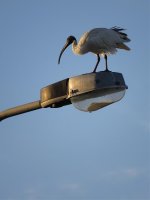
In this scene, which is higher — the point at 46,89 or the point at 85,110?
the point at 46,89

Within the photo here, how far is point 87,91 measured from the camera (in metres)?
4.60

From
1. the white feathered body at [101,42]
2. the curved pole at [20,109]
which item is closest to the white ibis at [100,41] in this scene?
the white feathered body at [101,42]

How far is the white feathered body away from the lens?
8438 millimetres

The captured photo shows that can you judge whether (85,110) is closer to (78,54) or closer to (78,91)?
(78,91)

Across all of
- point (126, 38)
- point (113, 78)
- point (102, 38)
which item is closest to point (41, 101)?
point (113, 78)

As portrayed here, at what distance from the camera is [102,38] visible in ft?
27.8

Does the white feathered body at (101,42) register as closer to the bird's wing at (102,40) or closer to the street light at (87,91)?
the bird's wing at (102,40)

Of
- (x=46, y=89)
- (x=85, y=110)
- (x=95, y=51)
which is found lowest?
(x=85, y=110)

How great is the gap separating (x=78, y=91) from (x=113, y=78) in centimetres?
33

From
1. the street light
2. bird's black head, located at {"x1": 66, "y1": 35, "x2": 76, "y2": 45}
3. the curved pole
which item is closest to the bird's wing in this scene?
bird's black head, located at {"x1": 66, "y1": 35, "x2": 76, "y2": 45}

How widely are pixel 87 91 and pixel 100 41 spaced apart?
397 cm

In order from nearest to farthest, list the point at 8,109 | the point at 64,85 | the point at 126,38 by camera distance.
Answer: the point at 64,85
the point at 8,109
the point at 126,38

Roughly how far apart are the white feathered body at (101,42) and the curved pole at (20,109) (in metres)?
3.02

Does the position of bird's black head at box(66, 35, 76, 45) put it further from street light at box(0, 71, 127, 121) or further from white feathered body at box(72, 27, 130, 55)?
street light at box(0, 71, 127, 121)
